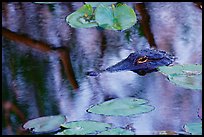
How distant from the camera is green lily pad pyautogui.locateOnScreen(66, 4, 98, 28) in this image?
229 cm

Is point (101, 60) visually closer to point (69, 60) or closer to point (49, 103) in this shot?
point (69, 60)

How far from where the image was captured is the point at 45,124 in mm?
1466

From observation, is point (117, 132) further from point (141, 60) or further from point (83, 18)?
point (83, 18)

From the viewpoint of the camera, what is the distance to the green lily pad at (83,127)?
1.37m

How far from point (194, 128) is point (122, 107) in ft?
0.85

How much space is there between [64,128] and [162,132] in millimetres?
303

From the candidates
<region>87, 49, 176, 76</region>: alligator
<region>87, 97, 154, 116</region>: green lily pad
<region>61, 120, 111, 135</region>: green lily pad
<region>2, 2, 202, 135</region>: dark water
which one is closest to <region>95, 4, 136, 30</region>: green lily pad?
<region>2, 2, 202, 135</region>: dark water

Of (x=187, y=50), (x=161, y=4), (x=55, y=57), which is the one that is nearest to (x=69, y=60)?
(x=55, y=57)

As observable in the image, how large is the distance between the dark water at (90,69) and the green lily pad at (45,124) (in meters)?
0.04

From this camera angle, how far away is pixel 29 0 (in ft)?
9.07

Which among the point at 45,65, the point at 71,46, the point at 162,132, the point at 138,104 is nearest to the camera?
the point at 162,132

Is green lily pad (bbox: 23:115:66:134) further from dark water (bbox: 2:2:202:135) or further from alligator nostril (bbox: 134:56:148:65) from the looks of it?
alligator nostril (bbox: 134:56:148:65)

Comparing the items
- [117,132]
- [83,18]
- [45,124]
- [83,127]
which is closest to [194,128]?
[117,132]

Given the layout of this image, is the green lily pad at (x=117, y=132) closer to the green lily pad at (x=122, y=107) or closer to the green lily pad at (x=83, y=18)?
the green lily pad at (x=122, y=107)
